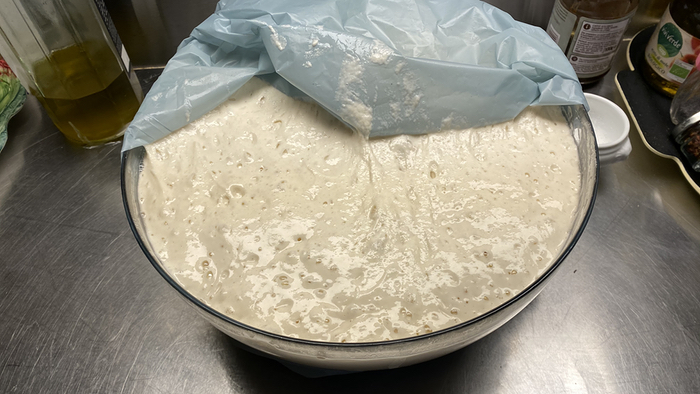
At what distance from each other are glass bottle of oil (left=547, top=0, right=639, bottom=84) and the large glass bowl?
361 millimetres

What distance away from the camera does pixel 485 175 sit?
748mm

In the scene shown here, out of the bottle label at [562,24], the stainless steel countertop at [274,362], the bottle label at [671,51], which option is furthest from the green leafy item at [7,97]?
the bottle label at [671,51]

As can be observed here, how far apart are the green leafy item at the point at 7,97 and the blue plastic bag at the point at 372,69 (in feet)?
1.49

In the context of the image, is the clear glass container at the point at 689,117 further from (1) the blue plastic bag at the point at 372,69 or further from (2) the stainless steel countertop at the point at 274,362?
(1) the blue plastic bag at the point at 372,69

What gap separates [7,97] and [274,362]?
0.78m

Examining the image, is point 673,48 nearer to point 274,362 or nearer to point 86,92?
point 274,362

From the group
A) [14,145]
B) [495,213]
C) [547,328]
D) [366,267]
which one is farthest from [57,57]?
[547,328]

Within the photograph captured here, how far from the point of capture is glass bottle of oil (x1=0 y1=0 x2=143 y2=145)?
861 millimetres

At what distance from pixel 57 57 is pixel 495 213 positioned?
808 mm

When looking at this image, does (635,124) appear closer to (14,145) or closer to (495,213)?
(495,213)

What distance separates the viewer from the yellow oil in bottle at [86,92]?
0.92 meters

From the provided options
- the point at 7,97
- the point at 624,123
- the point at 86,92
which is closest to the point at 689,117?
the point at 624,123

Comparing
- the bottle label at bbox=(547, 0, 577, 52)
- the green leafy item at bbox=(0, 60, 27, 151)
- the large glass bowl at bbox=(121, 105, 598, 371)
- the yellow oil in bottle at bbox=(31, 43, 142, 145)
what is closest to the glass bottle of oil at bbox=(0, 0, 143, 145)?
the yellow oil in bottle at bbox=(31, 43, 142, 145)

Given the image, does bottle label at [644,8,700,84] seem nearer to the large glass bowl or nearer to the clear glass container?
the clear glass container
